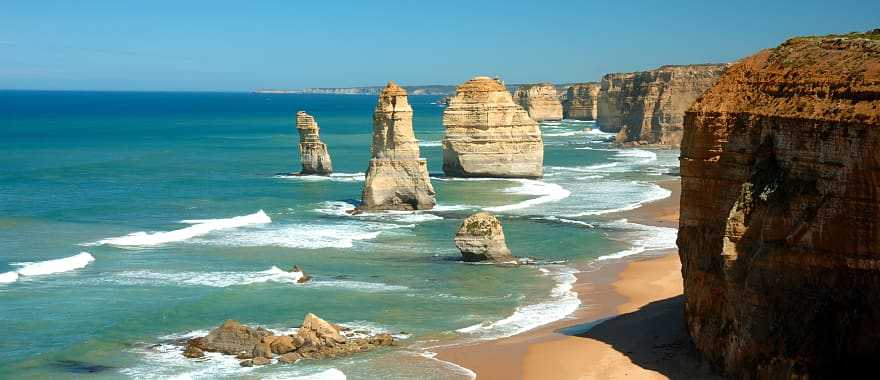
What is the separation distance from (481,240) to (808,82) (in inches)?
752

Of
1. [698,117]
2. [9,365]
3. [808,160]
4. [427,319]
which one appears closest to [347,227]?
[427,319]

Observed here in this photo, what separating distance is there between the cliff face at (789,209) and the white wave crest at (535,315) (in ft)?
23.2

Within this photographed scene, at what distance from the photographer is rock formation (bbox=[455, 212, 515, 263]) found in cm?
3697

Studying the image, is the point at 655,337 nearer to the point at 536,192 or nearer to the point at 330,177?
the point at 536,192

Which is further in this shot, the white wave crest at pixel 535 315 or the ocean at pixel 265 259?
the white wave crest at pixel 535 315

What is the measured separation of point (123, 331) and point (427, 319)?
7912mm

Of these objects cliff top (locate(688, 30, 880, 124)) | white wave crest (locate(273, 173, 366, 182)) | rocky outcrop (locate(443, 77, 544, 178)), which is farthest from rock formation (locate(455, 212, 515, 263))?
white wave crest (locate(273, 173, 366, 182))

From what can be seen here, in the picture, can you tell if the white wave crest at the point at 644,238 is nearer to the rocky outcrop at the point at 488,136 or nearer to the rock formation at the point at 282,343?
the rock formation at the point at 282,343

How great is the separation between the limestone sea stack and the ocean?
0.97 m

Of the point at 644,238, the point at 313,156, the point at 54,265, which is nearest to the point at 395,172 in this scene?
the point at 644,238

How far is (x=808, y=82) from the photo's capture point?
18922 mm

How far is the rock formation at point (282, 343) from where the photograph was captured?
82.5ft

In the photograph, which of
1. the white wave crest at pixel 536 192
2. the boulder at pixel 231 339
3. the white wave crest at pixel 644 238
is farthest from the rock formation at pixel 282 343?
the white wave crest at pixel 536 192

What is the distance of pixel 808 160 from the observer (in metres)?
18.1
